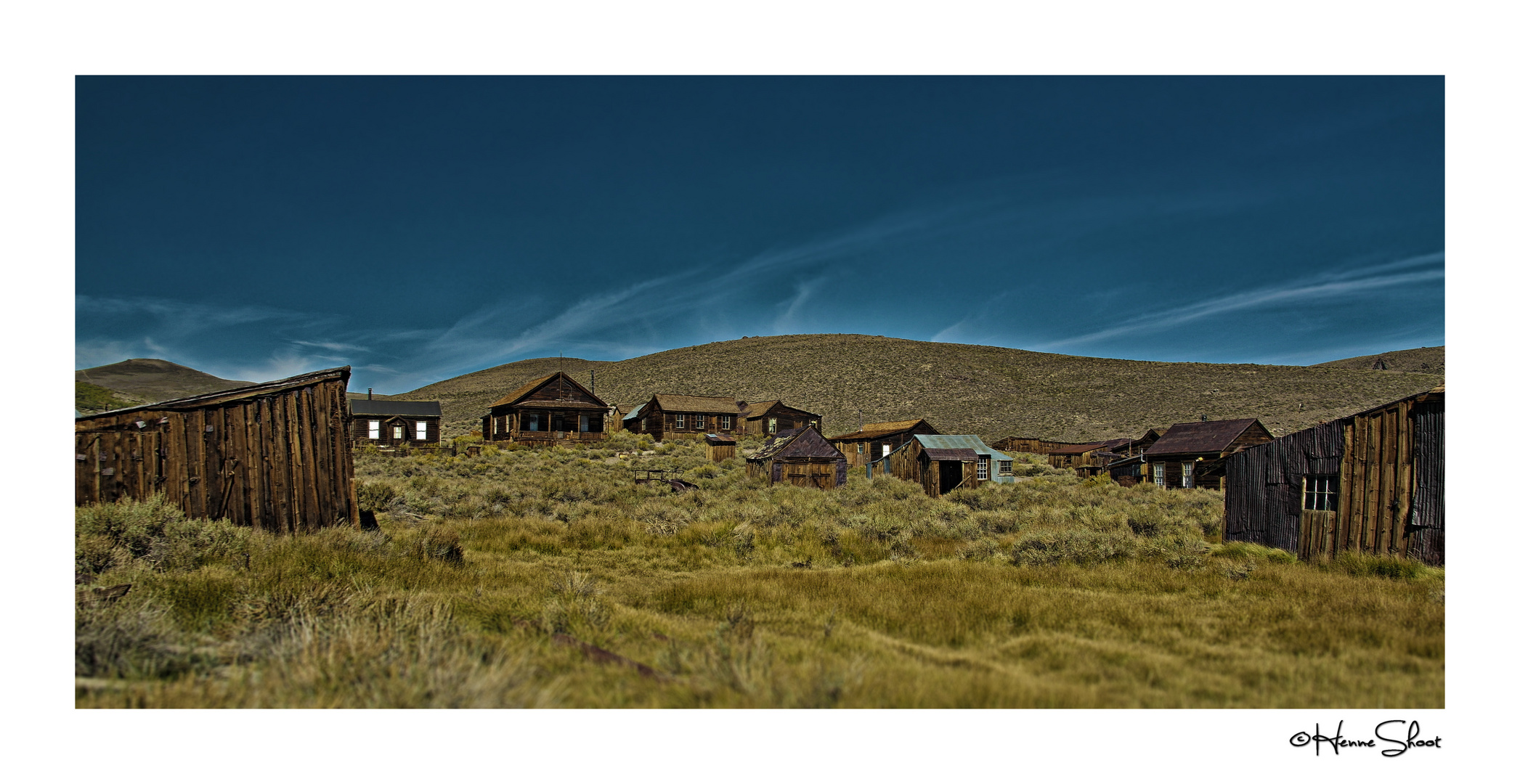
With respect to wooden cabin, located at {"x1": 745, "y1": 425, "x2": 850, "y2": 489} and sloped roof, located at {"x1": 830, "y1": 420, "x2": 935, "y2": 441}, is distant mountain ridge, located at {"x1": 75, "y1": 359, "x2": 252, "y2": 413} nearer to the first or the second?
wooden cabin, located at {"x1": 745, "y1": 425, "x2": 850, "y2": 489}

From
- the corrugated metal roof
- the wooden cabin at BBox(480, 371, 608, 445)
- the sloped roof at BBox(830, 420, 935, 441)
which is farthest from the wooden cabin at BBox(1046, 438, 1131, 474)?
the wooden cabin at BBox(480, 371, 608, 445)

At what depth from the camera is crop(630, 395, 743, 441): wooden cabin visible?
5366 cm

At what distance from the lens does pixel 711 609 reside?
299 inches

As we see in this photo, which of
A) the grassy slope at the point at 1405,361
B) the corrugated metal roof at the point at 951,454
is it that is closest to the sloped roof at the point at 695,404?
the corrugated metal roof at the point at 951,454

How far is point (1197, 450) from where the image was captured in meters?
27.2

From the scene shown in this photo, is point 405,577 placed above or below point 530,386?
below

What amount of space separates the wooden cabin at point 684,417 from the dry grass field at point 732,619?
131 feet

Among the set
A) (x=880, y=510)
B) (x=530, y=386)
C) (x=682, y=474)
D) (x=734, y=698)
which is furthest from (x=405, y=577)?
(x=530, y=386)

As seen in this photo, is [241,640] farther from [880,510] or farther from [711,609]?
[880,510]

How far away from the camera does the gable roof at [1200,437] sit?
1049 inches

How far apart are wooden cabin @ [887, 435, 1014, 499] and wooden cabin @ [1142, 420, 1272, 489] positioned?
6871 mm

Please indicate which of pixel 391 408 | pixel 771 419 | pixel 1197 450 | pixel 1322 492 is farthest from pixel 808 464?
pixel 771 419

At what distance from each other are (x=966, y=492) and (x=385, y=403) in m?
36.7

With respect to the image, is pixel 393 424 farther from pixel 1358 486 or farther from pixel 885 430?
pixel 1358 486
